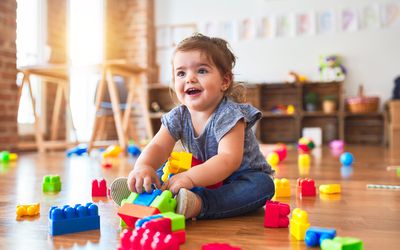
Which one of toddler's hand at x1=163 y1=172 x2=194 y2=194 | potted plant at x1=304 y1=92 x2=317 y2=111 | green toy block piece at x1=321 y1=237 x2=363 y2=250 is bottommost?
green toy block piece at x1=321 y1=237 x2=363 y2=250

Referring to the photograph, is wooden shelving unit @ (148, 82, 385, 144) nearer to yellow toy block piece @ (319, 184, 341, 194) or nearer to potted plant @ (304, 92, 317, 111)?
potted plant @ (304, 92, 317, 111)

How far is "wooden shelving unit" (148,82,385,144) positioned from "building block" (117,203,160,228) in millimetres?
4583

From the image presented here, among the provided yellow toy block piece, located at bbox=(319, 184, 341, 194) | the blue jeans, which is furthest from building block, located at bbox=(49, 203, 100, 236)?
yellow toy block piece, located at bbox=(319, 184, 341, 194)

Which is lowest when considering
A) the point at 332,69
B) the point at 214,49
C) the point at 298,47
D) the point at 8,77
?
the point at 214,49

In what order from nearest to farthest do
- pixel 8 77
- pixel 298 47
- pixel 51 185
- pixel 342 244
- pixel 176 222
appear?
pixel 342 244
pixel 176 222
pixel 51 185
pixel 8 77
pixel 298 47

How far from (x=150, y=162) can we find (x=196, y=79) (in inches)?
9.5

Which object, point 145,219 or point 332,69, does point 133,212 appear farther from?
point 332,69

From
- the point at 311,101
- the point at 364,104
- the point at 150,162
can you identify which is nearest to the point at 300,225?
the point at 150,162

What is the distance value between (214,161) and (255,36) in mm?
4838

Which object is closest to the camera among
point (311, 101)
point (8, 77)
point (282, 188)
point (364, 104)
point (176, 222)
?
point (176, 222)

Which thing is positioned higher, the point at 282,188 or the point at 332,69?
the point at 332,69

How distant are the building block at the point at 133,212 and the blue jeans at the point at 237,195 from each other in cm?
16

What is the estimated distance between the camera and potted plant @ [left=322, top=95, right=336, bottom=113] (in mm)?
5207

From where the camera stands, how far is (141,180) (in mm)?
963
